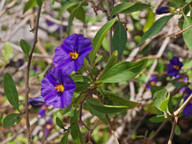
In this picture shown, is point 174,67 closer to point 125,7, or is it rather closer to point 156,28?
point 156,28

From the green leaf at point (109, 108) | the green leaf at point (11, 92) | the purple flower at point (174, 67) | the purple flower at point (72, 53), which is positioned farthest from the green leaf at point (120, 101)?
the purple flower at point (174, 67)

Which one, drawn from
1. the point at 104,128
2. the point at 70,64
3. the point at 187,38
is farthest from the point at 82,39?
the point at 104,128

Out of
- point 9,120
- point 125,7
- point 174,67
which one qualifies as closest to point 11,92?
point 9,120

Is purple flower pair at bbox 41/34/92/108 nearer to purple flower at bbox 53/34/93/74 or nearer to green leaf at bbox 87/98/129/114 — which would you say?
purple flower at bbox 53/34/93/74

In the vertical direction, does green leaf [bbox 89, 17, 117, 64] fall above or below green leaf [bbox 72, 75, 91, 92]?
above

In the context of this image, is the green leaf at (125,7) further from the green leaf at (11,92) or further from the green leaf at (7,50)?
the green leaf at (7,50)

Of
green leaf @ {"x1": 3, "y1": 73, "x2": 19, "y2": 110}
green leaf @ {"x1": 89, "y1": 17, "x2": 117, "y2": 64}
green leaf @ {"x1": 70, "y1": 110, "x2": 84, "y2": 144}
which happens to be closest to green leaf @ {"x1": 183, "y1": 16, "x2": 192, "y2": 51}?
green leaf @ {"x1": 89, "y1": 17, "x2": 117, "y2": 64}

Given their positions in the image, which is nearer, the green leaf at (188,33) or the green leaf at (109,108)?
the green leaf at (109,108)
